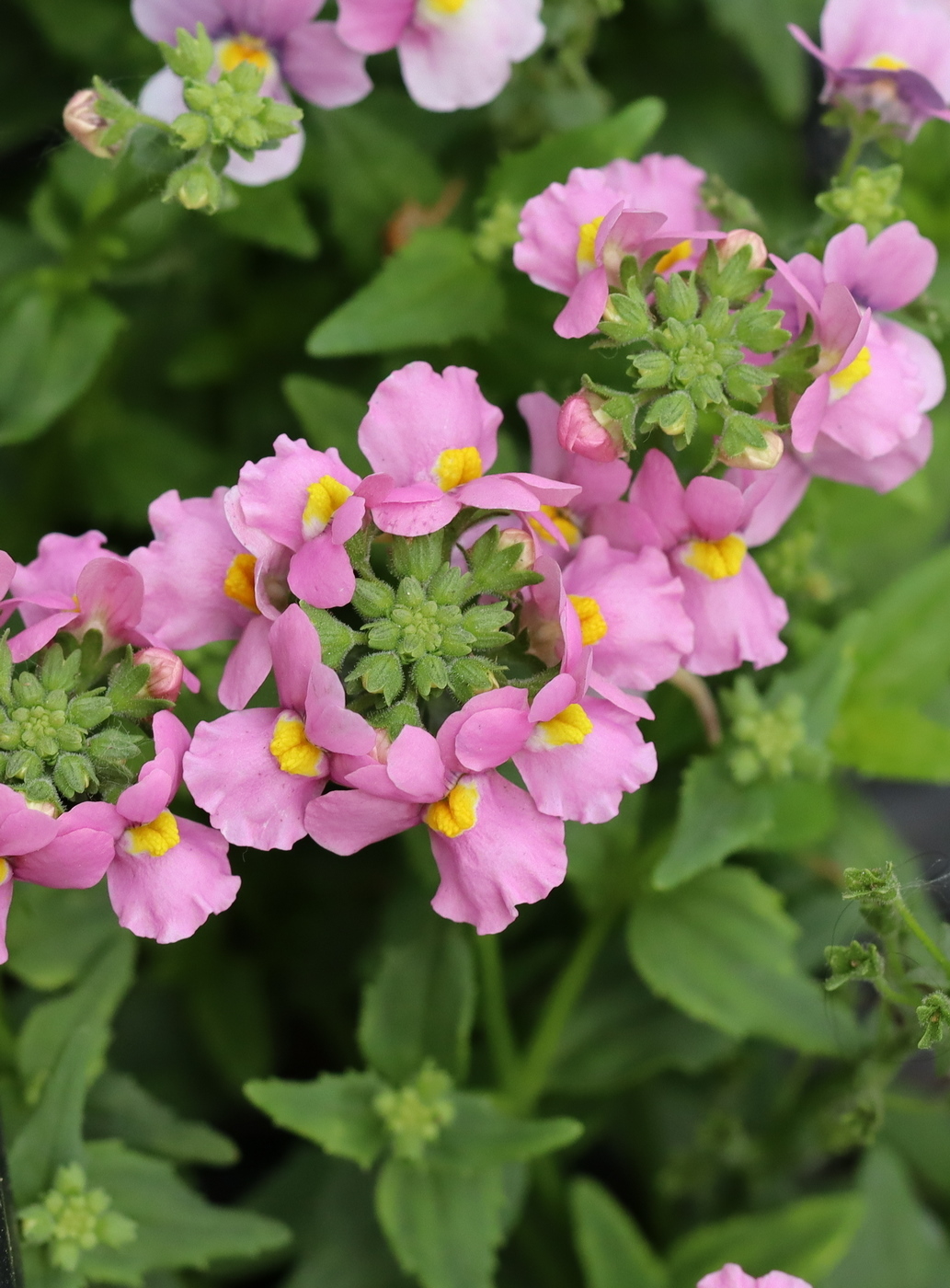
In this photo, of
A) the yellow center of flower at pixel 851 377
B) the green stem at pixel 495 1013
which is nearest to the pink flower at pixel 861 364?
the yellow center of flower at pixel 851 377

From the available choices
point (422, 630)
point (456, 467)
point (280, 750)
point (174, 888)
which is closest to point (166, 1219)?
point (174, 888)

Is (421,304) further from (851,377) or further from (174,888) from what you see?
(174,888)

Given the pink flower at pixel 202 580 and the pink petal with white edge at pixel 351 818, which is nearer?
the pink petal with white edge at pixel 351 818

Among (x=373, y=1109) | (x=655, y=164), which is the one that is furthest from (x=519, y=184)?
(x=373, y=1109)

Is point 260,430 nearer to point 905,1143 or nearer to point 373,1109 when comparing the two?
point 373,1109

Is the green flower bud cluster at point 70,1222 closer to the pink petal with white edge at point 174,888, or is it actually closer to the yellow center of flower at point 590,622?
the pink petal with white edge at point 174,888

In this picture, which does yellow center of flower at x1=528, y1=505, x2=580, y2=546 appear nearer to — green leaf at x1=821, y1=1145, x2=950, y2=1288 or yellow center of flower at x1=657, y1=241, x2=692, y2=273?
yellow center of flower at x1=657, y1=241, x2=692, y2=273
